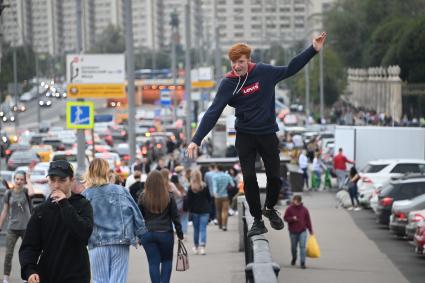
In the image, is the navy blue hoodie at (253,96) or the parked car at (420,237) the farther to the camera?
the parked car at (420,237)

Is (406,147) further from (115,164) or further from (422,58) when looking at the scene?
(422,58)

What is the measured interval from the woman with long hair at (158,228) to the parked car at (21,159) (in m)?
41.0

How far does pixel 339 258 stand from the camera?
85.1ft

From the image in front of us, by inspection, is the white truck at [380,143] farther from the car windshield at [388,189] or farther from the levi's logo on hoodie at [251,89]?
the levi's logo on hoodie at [251,89]

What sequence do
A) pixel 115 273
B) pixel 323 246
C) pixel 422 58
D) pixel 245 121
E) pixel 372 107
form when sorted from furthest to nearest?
pixel 372 107, pixel 422 58, pixel 323 246, pixel 115 273, pixel 245 121

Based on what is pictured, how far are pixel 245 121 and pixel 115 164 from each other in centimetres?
3602

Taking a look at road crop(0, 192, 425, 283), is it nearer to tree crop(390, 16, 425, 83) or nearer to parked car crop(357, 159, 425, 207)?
parked car crop(357, 159, 425, 207)

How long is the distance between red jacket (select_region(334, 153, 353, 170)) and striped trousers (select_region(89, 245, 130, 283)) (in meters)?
33.2

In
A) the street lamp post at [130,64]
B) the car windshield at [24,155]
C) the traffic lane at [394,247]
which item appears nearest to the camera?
the traffic lane at [394,247]

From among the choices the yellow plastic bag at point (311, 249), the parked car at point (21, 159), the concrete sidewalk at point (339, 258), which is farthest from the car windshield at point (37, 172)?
the yellow plastic bag at point (311, 249)

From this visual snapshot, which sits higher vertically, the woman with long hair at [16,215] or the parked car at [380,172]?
the woman with long hair at [16,215]

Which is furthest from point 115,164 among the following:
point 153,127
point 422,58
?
point 153,127

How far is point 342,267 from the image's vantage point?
24047mm

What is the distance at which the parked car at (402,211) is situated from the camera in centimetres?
2780
